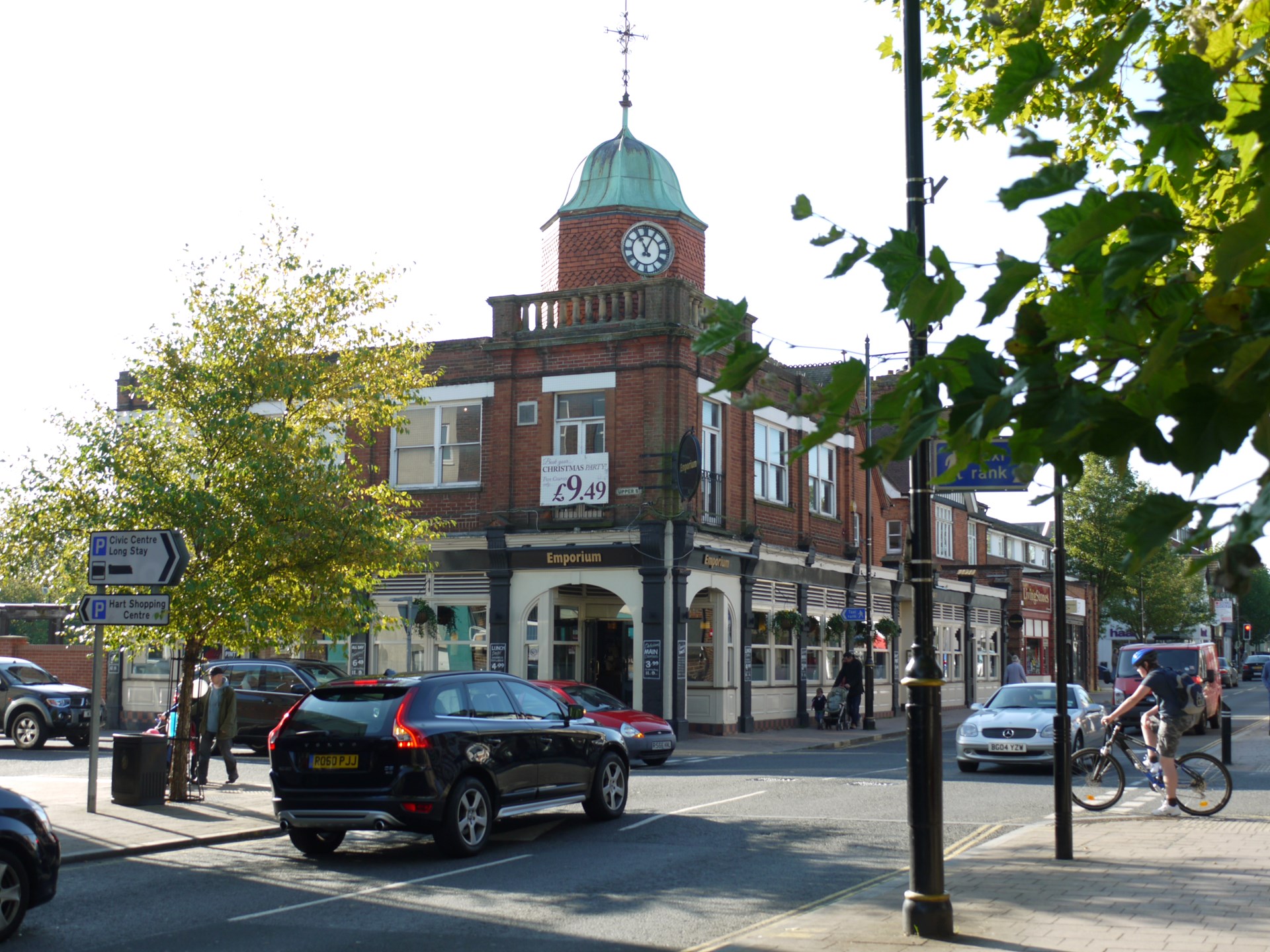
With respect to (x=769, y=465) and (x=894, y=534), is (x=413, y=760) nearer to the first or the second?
(x=769, y=465)

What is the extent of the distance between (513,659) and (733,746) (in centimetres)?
575

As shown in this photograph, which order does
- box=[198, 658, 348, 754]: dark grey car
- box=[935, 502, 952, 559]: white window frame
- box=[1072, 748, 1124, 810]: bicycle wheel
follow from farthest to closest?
box=[935, 502, 952, 559]: white window frame
box=[198, 658, 348, 754]: dark grey car
box=[1072, 748, 1124, 810]: bicycle wheel

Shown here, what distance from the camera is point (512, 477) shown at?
29.9m

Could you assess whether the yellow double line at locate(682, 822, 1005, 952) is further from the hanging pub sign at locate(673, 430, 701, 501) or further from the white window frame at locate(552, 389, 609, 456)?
the white window frame at locate(552, 389, 609, 456)

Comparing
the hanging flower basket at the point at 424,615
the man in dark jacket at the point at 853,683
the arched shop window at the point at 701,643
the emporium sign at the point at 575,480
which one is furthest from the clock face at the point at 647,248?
the man in dark jacket at the point at 853,683

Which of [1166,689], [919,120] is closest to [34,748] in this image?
[1166,689]

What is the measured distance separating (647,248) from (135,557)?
2038cm

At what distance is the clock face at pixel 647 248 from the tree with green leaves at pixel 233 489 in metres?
15.6

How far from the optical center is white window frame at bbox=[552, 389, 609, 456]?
2931cm

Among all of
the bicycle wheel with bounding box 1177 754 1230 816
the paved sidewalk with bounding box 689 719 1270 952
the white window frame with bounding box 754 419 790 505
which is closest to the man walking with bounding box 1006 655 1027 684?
the white window frame with bounding box 754 419 790 505

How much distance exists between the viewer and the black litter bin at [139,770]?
15.1 metres

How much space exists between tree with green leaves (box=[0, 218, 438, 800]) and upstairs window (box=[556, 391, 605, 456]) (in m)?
12.0

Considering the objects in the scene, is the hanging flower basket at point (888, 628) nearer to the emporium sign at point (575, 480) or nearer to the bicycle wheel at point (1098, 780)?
the emporium sign at point (575, 480)

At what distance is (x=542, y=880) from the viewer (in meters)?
10.6
